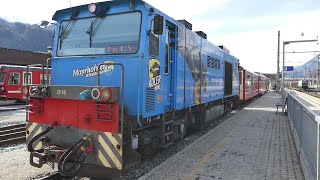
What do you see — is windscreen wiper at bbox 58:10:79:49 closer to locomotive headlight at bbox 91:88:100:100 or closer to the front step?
locomotive headlight at bbox 91:88:100:100

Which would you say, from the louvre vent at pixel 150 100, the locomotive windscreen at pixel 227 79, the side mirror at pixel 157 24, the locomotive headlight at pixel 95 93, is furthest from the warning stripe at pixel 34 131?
the locomotive windscreen at pixel 227 79

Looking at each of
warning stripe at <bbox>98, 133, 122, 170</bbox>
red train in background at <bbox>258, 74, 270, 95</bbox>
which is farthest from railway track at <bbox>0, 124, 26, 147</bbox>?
red train in background at <bbox>258, 74, 270, 95</bbox>

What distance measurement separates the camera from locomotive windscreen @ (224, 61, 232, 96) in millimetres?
14400

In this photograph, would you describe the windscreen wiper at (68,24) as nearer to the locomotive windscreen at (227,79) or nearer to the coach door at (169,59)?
the coach door at (169,59)

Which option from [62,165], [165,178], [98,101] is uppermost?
[98,101]

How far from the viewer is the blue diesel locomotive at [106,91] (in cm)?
498

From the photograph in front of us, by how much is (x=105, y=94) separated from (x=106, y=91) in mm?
50

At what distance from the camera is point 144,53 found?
5629 millimetres

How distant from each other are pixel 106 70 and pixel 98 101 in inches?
38.4

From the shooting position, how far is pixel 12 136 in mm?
9445

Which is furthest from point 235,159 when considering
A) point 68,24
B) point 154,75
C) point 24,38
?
point 24,38

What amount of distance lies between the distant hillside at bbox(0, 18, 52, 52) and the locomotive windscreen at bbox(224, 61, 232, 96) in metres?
151

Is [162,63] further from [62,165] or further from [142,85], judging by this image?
[62,165]

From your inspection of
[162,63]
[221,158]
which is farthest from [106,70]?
[221,158]
